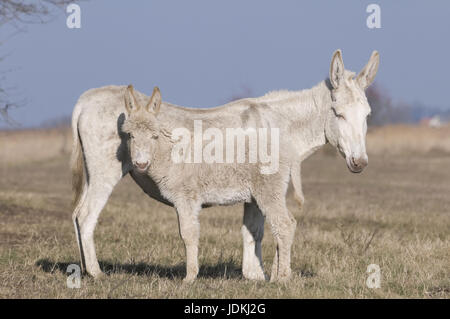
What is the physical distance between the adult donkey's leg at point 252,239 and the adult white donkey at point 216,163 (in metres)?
0.01

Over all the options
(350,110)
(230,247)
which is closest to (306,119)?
(350,110)

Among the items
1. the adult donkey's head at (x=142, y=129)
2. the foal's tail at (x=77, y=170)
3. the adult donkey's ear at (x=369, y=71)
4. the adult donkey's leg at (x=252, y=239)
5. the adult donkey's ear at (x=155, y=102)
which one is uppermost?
the adult donkey's ear at (x=369, y=71)

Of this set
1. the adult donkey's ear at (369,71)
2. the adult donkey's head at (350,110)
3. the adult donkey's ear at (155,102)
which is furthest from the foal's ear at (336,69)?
the adult donkey's ear at (155,102)

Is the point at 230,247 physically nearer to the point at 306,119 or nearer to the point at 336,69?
the point at 306,119

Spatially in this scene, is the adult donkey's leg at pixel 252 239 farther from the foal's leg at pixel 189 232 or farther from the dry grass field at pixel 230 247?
the foal's leg at pixel 189 232

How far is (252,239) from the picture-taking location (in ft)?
27.3

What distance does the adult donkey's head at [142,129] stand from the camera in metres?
6.92

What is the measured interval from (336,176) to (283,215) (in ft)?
71.1

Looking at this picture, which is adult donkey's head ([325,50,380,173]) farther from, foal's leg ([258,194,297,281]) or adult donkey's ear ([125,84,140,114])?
adult donkey's ear ([125,84,140,114])

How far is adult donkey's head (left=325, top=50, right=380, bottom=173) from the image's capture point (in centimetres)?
741

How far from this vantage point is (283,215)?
7434mm

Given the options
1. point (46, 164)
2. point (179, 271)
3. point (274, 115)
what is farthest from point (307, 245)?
point (46, 164)

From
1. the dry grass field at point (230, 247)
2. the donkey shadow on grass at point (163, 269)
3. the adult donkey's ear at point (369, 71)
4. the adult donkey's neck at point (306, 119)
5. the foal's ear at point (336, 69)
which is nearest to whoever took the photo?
the dry grass field at point (230, 247)

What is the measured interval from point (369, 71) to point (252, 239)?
2479 mm
